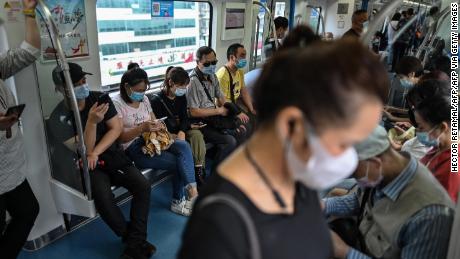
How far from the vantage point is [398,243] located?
153cm

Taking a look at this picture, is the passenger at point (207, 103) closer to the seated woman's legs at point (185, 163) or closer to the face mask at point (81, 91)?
the seated woman's legs at point (185, 163)

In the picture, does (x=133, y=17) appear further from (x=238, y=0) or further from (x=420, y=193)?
(x=420, y=193)

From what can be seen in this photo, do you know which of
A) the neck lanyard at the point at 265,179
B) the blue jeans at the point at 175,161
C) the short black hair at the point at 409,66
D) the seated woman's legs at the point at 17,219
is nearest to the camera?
the neck lanyard at the point at 265,179

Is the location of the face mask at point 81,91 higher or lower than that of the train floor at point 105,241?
higher

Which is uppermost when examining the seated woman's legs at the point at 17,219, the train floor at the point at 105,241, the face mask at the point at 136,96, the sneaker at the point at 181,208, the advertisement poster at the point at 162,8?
the advertisement poster at the point at 162,8

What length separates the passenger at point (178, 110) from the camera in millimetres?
3344

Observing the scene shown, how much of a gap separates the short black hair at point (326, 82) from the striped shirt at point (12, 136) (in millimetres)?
2012

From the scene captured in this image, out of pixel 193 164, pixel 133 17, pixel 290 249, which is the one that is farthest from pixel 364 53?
pixel 133 17

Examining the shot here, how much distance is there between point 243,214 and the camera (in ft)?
2.66

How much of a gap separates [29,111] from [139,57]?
5.77ft

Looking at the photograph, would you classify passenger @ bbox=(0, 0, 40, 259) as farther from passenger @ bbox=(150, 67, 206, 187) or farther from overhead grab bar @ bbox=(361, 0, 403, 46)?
overhead grab bar @ bbox=(361, 0, 403, 46)

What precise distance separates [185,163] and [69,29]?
1543 millimetres

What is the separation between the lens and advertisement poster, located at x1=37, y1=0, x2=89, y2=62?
2.57 meters

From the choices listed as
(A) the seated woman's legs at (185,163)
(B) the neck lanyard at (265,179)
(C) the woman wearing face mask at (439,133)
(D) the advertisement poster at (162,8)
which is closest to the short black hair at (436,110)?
(C) the woman wearing face mask at (439,133)
